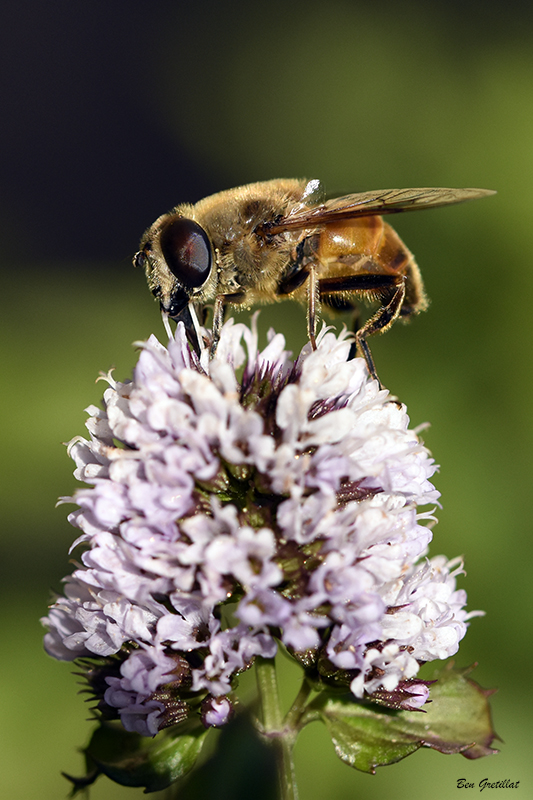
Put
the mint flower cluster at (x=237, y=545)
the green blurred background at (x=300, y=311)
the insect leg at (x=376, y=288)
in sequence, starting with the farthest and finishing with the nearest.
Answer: the green blurred background at (x=300, y=311) → the insect leg at (x=376, y=288) → the mint flower cluster at (x=237, y=545)

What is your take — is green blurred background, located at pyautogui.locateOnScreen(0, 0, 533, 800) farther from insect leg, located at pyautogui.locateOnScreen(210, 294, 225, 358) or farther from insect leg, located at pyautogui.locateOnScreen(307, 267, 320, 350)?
insect leg, located at pyautogui.locateOnScreen(210, 294, 225, 358)

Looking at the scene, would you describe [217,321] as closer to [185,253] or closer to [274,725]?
[185,253]

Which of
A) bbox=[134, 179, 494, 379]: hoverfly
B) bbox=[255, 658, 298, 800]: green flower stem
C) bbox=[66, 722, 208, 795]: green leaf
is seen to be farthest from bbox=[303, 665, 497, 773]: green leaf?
bbox=[134, 179, 494, 379]: hoverfly

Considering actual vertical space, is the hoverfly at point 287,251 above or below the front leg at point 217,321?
above

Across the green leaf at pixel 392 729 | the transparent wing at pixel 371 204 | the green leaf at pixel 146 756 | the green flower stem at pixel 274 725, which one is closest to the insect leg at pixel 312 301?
the transparent wing at pixel 371 204

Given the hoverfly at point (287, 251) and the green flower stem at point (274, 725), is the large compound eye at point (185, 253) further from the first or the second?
the green flower stem at point (274, 725)

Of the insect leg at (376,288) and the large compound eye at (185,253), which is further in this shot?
the insect leg at (376,288)

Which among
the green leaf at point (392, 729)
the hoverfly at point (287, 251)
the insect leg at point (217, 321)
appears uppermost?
the hoverfly at point (287, 251)

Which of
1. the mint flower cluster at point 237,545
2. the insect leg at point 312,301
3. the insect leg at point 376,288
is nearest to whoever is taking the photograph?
the mint flower cluster at point 237,545
